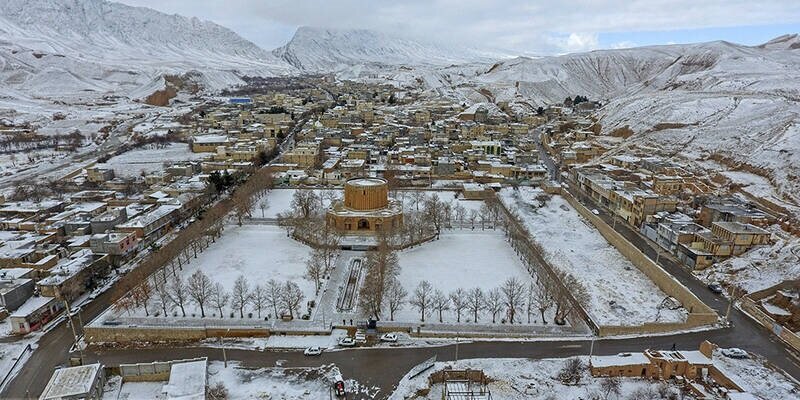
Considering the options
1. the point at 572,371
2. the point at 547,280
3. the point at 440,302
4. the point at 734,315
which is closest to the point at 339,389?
the point at 440,302

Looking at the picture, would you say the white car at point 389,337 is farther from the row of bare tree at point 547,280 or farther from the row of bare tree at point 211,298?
the row of bare tree at point 547,280

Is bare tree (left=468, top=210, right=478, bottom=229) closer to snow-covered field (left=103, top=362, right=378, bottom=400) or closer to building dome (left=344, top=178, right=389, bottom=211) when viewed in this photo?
building dome (left=344, top=178, right=389, bottom=211)

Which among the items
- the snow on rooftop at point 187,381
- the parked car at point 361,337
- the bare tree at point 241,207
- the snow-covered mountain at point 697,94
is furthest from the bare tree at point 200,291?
the snow-covered mountain at point 697,94

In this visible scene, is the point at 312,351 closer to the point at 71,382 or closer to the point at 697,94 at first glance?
the point at 71,382

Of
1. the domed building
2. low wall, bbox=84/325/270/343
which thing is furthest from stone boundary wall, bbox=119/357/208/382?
the domed building

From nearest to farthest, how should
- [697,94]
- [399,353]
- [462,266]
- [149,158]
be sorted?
[399,353] → [462,266] → [149,158] → [697,94]

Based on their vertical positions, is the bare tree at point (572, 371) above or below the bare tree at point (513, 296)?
below

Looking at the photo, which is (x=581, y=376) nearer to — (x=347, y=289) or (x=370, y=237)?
(x=347, y=289)
